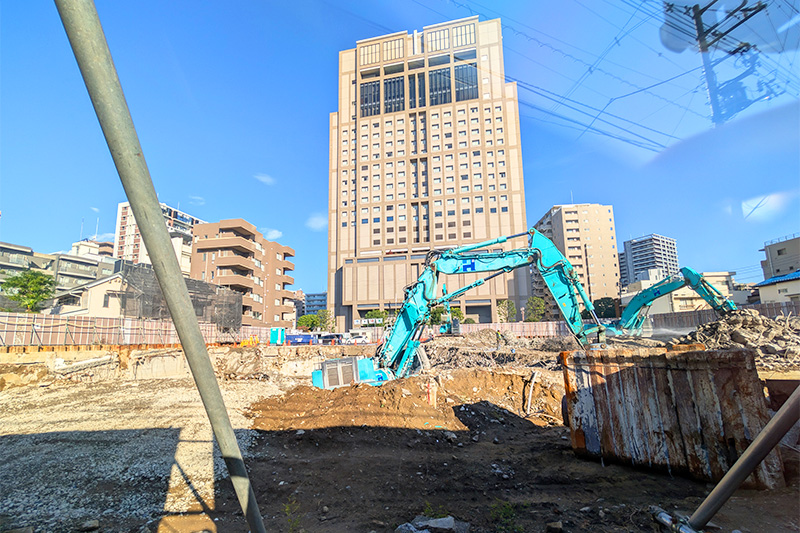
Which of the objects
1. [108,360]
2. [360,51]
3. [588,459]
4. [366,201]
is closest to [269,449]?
[588,459]

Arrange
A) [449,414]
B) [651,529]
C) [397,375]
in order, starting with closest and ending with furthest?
[651,529] → [449,414] → [397,375]

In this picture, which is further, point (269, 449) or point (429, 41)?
point (429, 41)

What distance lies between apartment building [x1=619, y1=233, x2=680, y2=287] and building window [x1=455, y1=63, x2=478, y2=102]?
106 m

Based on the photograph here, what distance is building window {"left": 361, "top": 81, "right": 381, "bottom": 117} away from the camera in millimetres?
82250

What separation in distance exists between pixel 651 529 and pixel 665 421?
64.0 inches

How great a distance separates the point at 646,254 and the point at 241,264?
157 m

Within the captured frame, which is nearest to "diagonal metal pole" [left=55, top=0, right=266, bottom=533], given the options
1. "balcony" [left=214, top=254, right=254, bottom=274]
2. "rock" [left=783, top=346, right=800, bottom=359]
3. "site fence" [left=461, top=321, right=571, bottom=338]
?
"rock" [left=783, top=346, right=800, bottom=359]

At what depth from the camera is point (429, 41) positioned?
7638 centimetres

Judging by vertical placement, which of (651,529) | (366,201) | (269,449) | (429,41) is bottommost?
(269,449)

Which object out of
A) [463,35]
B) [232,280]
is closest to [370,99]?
[463,35]

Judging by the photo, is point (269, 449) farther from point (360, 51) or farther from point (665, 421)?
point (360, 51)

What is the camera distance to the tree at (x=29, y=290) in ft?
118

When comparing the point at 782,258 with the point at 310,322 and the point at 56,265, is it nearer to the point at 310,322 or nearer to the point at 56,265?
the point at 310,322

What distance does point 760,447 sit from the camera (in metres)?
1.80
